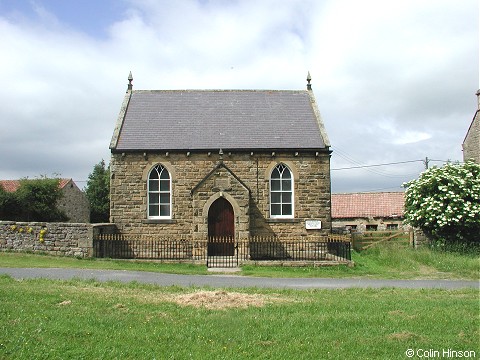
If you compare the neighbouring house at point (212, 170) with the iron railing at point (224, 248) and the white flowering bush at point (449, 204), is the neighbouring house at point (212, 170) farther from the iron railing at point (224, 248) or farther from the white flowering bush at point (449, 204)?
the white flowering bush at point (449, 204)

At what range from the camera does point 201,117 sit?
26703 mm

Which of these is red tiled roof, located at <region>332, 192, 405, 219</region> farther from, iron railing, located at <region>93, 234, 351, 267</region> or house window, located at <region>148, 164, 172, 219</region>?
house window, located at <region>148, 164, 172, 219</region>

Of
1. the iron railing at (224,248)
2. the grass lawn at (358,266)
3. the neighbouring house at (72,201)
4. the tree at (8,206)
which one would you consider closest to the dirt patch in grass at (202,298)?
the grass lawn at (358,266)

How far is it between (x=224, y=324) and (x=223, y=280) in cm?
680

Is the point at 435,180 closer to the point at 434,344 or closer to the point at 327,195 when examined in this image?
the point at 327,195

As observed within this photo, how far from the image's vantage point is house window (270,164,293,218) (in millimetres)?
24484

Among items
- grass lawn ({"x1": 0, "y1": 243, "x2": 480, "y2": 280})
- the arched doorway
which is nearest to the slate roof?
the arched doorway

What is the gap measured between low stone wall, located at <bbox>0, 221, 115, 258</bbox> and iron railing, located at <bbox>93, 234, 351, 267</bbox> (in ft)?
2.81

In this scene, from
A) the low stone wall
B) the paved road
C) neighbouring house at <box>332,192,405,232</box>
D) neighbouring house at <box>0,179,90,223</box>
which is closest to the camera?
the paved road

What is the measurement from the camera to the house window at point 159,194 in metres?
24.5

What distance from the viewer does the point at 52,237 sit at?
22.1 metres

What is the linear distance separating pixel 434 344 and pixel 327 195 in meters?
16.7

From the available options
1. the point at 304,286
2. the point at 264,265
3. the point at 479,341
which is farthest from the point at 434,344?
the point at 264,265

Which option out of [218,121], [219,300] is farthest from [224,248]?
[219,300]
